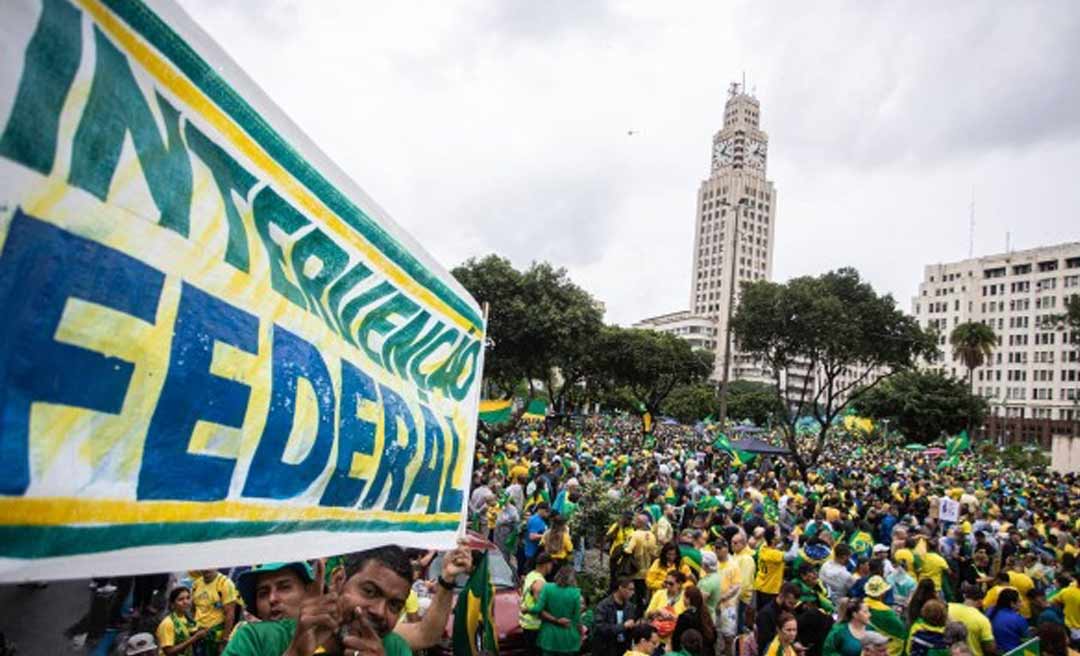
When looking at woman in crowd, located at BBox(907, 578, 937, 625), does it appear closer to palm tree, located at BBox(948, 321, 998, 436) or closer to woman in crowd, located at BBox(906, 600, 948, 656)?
woman in crowd, located at BBox(906, 600, 948, 656)

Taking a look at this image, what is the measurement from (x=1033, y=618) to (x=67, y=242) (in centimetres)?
993

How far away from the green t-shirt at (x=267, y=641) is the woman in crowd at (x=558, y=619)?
434 centimetres

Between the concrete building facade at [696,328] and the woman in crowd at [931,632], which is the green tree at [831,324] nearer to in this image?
the woman in crowd at [931,632]

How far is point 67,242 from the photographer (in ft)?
3.37

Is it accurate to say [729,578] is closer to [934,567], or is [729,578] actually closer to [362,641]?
[934,567]

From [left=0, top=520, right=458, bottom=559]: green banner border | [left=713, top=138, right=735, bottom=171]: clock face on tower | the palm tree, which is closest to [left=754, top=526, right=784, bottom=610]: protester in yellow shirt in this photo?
[left=0, top=520, right=458, bottom=559]: green banner border

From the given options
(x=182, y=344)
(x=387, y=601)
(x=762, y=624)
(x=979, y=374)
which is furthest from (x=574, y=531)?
(x=979, y=374)

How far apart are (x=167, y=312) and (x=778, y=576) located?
875cm

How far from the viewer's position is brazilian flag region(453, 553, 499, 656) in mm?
3393

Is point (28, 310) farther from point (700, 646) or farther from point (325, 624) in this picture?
point (700, 646)

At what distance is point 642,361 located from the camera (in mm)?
46969

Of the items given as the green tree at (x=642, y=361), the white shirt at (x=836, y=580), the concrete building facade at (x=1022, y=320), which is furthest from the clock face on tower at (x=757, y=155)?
the white shirt at (x=836, y=580)

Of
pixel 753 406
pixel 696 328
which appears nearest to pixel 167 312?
pixel 753 406

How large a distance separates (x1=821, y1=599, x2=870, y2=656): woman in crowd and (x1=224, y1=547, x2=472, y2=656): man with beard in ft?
15.2
